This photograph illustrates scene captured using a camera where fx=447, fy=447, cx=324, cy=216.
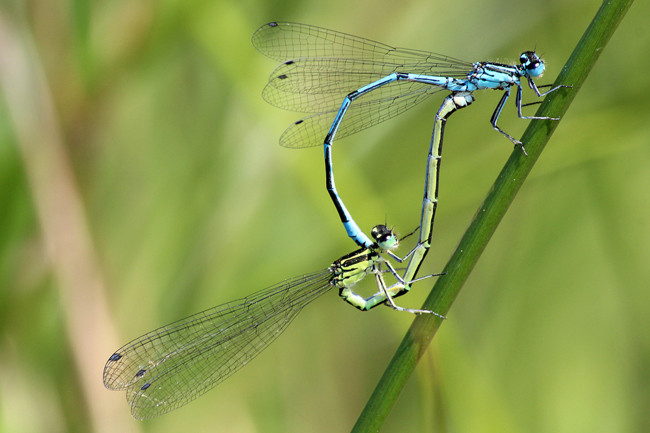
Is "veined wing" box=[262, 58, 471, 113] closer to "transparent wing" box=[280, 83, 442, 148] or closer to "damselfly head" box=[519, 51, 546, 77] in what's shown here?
"transparent wing" box=[280, 83, 442, 148]

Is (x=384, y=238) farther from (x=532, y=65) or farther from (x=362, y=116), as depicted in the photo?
(x=532, y=65)

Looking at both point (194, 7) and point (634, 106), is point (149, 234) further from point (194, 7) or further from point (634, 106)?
point (634, 106)

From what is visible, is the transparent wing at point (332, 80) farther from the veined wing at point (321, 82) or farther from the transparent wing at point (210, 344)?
the transparent wing at point (210, 344)

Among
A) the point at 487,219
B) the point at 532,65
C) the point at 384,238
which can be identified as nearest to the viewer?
the point at 487,219

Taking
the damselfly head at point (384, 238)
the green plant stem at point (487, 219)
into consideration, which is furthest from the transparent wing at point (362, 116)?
the green plant stem at point (487, 219)

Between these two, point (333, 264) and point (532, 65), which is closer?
point (532, 65)

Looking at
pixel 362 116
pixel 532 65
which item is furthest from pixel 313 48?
pixel 532 65

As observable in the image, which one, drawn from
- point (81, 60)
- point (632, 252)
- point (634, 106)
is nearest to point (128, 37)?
point (81, 60)
